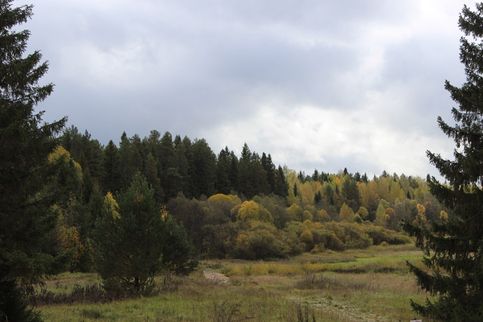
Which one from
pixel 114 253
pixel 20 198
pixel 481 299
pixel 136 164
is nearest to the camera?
pixel 20 198

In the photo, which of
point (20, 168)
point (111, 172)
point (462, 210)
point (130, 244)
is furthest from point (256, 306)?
point (111, 172)

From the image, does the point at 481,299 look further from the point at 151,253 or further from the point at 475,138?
the point at 151,253

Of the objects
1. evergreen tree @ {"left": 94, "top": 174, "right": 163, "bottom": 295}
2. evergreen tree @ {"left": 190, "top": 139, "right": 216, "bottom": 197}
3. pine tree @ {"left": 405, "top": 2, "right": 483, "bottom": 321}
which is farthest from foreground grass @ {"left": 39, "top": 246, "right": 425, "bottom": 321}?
evergreen tree @ {"left": 190, "top": 139, "right": 216, "bottom": 197}

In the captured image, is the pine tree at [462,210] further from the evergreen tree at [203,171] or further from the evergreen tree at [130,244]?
the evergreen tree at [203,171]

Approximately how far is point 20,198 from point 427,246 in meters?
10.4

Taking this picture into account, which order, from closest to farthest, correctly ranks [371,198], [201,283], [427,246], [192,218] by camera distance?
[427,246]
[201,283]
[192,218]
[371,198]

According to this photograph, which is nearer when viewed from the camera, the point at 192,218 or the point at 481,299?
the point at 481,299

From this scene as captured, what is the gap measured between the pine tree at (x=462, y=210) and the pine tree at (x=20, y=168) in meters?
9.73

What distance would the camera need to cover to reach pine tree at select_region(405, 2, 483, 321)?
1277 centimetres

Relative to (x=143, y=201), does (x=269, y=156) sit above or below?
above

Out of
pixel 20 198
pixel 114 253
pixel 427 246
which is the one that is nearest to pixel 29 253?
pixel 20 198

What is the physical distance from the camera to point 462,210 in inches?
514

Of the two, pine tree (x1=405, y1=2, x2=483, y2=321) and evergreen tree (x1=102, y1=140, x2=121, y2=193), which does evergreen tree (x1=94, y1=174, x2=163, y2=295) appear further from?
evergreen tree (x1=102, y1=140, x2=121, y2=193)

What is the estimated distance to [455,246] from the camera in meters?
13.4
